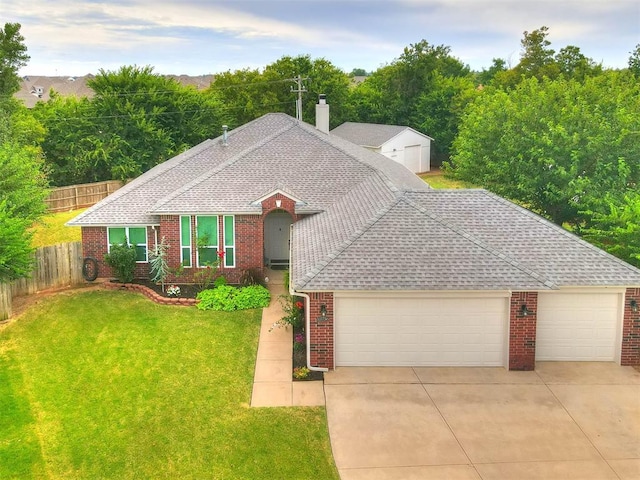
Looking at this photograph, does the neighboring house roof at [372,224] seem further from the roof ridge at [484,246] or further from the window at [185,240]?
the window at [185,240]

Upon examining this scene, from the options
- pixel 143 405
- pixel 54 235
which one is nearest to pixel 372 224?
pixel 143 405

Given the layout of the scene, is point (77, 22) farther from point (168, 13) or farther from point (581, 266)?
point (581, 266)

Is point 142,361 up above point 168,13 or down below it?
below

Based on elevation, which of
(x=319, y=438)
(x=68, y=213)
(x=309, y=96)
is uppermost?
(x=309, y=96)

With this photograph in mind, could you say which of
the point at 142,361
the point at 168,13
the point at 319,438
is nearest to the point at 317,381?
the point at 319,438

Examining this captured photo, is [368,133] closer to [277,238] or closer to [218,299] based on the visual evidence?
[277,238]

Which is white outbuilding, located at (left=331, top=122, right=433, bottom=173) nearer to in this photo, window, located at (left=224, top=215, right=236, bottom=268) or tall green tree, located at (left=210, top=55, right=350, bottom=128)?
tall green tree, located at (left=210, top=55, right=350, bottom=128)
